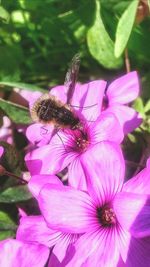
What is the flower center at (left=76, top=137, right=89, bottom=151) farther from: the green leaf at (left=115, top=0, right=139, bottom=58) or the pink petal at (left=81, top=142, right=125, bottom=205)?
the green leaf at (left=115, top=0, right=139, bottom=58)

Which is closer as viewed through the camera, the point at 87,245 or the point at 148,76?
the point at 87,245

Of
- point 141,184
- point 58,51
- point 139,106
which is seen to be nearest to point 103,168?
point 141,184

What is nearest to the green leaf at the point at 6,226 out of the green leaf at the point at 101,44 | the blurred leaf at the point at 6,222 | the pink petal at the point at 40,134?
the blurred leaf at the point at 6,222

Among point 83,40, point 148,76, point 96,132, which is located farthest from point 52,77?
point 96,132

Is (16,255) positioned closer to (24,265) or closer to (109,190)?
(24,265)

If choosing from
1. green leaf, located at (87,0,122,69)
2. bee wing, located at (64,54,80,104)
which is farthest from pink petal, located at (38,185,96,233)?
green leaf, located at (87,0,122,69)

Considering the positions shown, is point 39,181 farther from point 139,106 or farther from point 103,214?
point 139,106

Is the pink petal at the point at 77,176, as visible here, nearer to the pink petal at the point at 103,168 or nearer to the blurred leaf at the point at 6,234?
the pink petal at the point at 103,168
